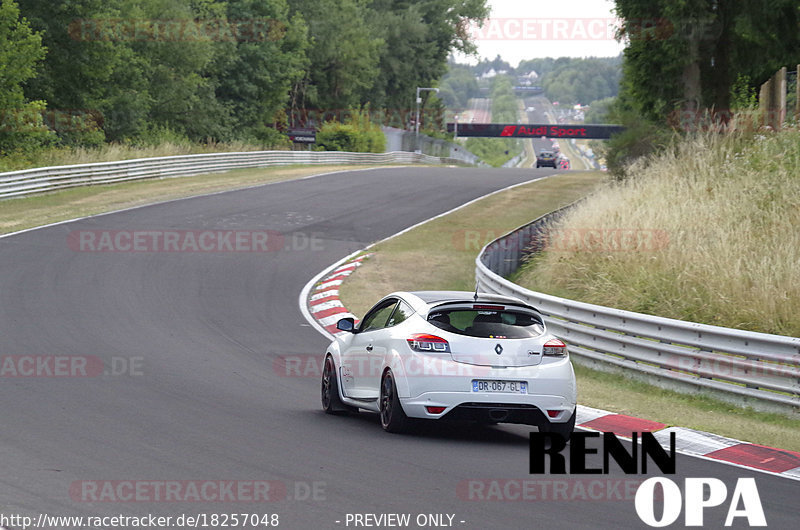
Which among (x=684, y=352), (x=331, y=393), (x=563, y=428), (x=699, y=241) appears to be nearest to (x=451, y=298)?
(x=563, y=428)

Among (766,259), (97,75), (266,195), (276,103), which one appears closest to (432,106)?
(276,103)

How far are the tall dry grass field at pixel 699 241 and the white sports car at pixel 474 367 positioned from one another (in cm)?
521

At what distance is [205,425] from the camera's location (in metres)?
9.01

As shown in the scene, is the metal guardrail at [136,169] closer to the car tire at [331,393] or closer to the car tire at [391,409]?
the car tire at [331,393]

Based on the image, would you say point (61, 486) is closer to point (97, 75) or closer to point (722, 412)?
point (722, 412)

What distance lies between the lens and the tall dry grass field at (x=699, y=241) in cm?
1393

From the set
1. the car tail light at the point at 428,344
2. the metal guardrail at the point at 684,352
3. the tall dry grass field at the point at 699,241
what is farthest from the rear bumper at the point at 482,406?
the tall dry grass field at the point at 699,241

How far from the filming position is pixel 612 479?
295 inches

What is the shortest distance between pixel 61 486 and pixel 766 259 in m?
11.1

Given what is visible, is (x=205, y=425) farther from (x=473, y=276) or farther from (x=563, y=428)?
(x=473, y=276)

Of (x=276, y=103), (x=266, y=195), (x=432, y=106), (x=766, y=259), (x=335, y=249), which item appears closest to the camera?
(x=766, y=259)

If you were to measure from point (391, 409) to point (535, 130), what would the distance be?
375ft

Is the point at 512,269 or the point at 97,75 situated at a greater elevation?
the point at 97,75

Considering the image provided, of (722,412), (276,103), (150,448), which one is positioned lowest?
(722,412)
